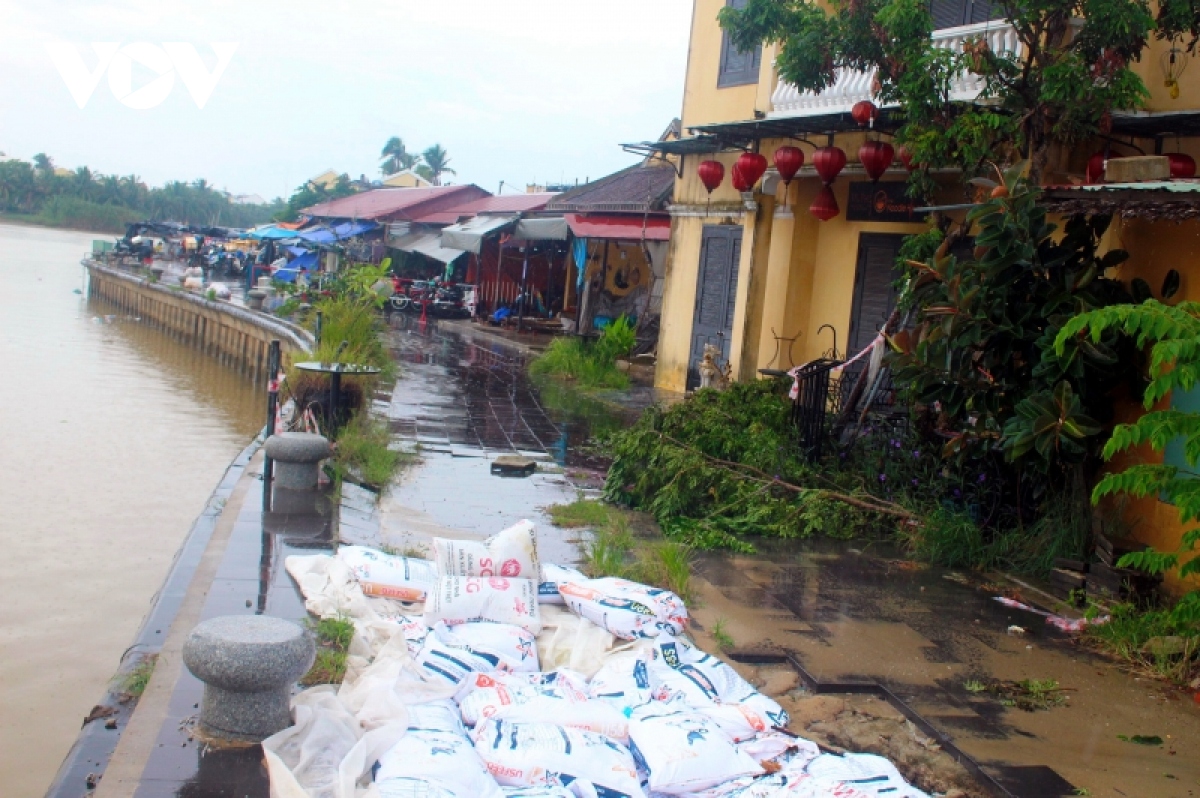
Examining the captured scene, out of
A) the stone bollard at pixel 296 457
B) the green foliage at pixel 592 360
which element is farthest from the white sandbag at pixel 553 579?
the green foliage at pixel 592 360

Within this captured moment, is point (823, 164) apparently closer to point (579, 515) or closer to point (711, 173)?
point (711, 173)

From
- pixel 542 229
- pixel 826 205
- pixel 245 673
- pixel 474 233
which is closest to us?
pixel 245 673

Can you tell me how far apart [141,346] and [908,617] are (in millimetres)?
28005

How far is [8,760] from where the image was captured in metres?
6.11

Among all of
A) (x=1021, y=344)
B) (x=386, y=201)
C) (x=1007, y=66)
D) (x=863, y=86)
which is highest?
(x=386, y=201)

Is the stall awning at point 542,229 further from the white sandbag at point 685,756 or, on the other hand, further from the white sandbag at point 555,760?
the white sandbag at point 555,760

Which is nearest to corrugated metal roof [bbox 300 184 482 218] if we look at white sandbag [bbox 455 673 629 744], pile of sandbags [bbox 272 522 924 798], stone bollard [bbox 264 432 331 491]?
stone bollard [bbox 264 432 331 491]

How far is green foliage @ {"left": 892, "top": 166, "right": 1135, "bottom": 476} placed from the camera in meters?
6.79

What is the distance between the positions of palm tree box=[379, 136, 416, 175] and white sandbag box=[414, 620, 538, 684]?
272ft

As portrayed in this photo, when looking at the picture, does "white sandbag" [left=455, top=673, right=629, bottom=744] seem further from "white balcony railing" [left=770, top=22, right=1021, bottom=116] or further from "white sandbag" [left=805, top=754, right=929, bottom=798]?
"white balcony railing" [left=770, top=22, right=1021, bottom=116]

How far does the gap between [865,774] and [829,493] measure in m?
4.73

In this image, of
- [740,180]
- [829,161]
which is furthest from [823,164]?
[740,180]

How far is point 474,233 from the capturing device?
81.7 feet

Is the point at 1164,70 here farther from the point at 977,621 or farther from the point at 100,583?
the point at 100,583
